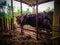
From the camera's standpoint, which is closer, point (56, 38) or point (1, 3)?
point (56, 38)

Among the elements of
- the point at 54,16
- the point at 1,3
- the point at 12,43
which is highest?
the point at 1,3

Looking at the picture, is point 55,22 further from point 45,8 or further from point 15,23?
point 15,23

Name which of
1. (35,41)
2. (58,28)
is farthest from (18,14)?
(58,28)

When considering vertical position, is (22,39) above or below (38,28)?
below

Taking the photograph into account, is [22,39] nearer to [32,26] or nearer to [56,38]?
[32,26]

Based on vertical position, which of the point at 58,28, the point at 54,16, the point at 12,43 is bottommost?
the point at 12,43

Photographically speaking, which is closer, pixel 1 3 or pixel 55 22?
pixel 55 22

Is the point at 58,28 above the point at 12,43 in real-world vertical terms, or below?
above

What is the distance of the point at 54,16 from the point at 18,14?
3.81 feet

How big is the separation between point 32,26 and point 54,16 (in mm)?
766

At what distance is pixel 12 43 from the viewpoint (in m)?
5.19

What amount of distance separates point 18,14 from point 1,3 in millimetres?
694

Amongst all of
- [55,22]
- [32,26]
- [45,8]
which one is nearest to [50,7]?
[45,8]

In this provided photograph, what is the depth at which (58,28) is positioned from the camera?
16.3 ft
